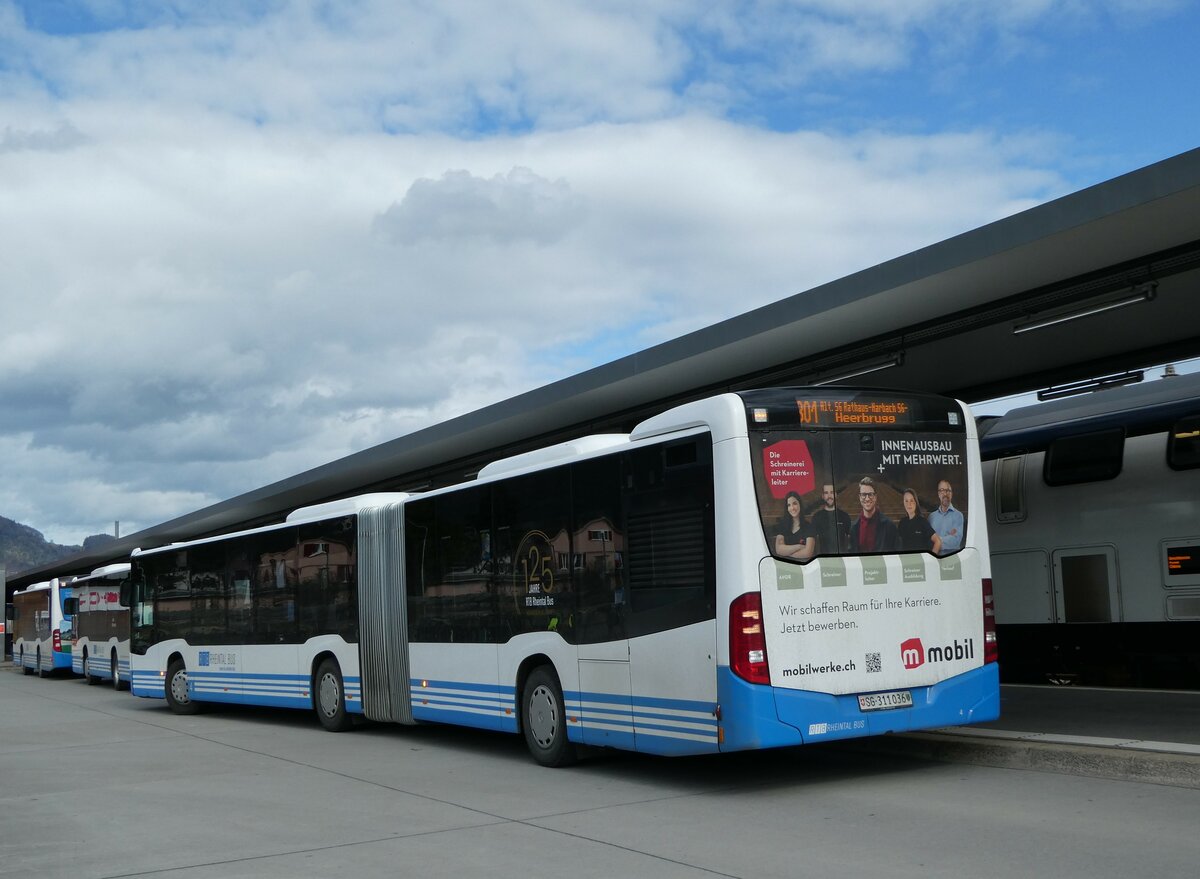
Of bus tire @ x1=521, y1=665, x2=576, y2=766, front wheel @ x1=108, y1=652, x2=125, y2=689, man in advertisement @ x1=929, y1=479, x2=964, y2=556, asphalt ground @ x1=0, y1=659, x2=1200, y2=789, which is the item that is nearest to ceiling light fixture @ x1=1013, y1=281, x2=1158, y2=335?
man in advertisement @ x1=929, y1=479, x2=964, y2=556

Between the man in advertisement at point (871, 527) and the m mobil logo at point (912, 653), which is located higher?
the man in advertisement at point (871, 527)

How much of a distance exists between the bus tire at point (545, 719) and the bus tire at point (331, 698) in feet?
16.8

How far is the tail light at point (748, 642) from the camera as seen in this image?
9.62m

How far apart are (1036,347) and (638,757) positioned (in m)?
8.21

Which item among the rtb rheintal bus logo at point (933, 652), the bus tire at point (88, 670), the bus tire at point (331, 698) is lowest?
the bus tire at point (88, 670)

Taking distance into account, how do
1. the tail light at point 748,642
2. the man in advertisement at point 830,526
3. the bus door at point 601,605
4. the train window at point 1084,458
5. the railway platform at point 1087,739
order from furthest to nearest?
1. the train window at point 1084,458
2. the bus door at point 601,605
3. the man in advertisement at point 830,526
4. the railway platform at point 1087,739
5. the tail light at point 748,642

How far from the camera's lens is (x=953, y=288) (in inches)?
536

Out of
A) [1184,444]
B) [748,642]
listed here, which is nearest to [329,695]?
[748,642]

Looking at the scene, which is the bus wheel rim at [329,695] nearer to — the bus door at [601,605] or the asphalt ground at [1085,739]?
the bus door at [601,605]

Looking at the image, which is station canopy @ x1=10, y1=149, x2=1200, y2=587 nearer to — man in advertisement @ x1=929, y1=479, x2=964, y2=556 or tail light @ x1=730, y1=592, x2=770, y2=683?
man in advertisement @ x1=929, y1=479, x2=964, y2=556

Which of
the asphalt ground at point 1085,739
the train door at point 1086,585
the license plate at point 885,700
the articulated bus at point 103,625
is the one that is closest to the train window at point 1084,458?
the train door at point 1086,585

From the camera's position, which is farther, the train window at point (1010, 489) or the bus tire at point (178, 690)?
the bus tire at point (178, 690)

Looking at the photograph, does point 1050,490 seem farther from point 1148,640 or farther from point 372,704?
point 372,704

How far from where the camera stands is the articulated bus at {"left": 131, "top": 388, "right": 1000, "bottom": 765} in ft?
32.2
